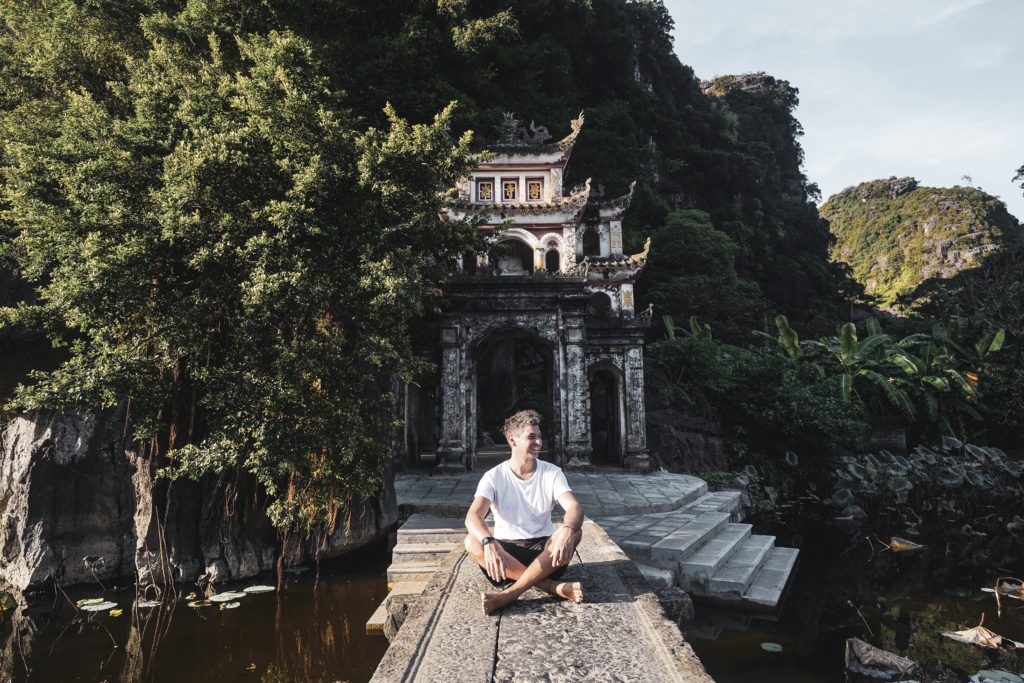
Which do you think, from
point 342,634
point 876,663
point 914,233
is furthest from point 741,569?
point 914,233

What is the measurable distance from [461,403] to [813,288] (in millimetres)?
31879

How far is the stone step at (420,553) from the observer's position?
596cm

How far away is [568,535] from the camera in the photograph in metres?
3.26

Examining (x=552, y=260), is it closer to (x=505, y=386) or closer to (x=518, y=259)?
(x=518, y=259)

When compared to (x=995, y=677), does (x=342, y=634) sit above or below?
above

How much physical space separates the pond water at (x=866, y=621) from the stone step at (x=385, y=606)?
2.58 metres

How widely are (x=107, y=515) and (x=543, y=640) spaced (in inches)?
246

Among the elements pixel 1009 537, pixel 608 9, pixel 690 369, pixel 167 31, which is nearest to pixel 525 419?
pixel 1009 537

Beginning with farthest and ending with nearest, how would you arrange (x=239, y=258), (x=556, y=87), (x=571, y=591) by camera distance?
(x=556, y=87)
(x=239, y=258)
(x=571, y=591)

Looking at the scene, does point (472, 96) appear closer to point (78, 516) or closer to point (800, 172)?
point (78, 516)

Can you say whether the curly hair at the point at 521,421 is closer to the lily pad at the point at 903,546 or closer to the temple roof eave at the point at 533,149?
the lily pad at the point at 903,546

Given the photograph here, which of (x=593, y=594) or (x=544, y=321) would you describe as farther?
(x=544, y=321)

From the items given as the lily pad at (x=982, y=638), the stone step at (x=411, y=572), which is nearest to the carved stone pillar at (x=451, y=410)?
the stone step at (x=411, y=572)

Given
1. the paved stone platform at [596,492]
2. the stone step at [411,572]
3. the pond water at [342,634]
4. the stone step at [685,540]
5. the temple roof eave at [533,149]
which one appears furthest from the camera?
the temple roof eave at [533,149]
